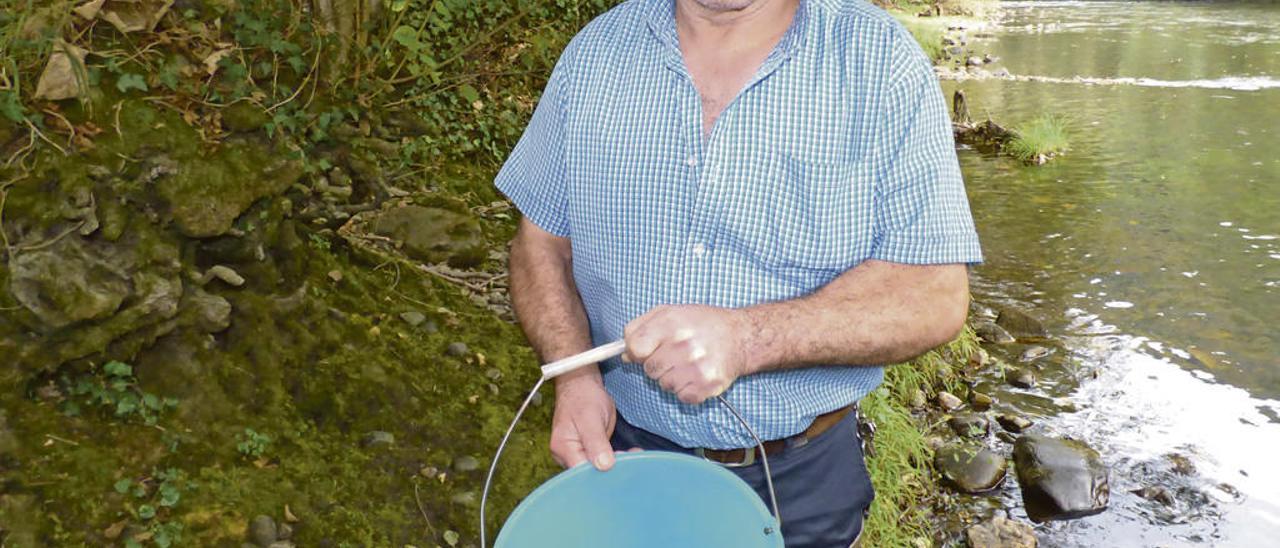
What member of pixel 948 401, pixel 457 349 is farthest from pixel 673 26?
pixel 948 401

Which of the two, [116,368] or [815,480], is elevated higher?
[815,480]

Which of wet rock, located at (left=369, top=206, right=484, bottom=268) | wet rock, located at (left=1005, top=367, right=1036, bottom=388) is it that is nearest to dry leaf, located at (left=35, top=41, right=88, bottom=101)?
wet rock, located at (left=369, top=206, right=484, bottom=268)

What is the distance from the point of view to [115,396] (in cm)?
259

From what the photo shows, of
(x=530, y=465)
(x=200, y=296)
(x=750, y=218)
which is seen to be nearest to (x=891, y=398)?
(x=530, y=465)

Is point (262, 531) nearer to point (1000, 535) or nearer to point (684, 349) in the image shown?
point (684, 349)

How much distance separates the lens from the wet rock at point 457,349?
3391 millimetres

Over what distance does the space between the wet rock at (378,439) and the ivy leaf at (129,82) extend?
42.3 inches

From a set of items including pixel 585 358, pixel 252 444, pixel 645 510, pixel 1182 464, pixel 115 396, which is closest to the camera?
pixel 585 358

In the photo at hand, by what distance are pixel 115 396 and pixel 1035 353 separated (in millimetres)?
5145

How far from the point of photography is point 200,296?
2797 millimetres

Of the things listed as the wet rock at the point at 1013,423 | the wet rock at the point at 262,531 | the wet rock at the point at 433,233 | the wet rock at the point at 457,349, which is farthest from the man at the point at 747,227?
the wet rock at the point at 1013,423

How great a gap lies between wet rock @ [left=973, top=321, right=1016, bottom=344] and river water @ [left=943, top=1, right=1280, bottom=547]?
319 mm

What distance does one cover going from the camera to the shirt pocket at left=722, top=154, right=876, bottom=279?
1.59m

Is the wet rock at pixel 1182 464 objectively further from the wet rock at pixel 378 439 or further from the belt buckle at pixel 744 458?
the belt buckle at pixel 744 458
